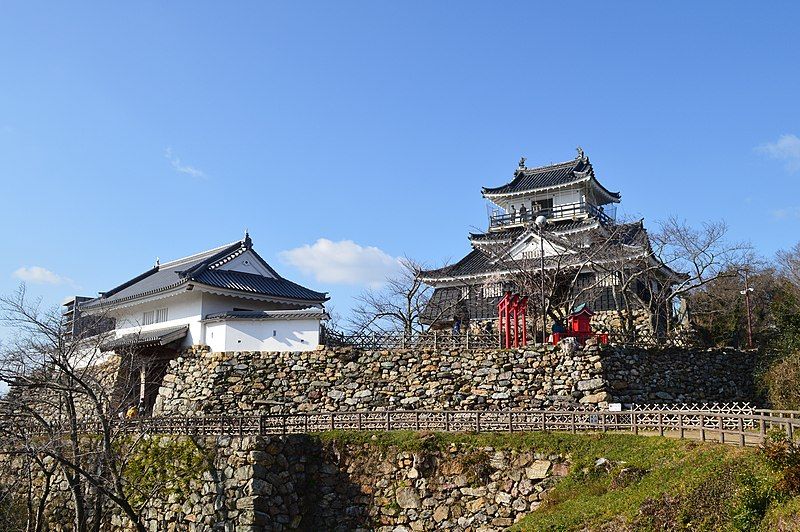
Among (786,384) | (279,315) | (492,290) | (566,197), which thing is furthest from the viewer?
(566,197)

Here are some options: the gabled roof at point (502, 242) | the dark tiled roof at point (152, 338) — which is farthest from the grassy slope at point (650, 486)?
the gabled roof at point (502, 242)

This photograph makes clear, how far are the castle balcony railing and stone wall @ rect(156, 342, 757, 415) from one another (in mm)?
13004

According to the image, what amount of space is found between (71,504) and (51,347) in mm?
6066

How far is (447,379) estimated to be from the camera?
23141 millimetres

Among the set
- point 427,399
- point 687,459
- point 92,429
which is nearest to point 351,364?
point 427,399

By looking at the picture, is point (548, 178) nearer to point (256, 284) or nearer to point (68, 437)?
point (256, 284)

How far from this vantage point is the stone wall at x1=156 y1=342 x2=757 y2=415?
22.2m

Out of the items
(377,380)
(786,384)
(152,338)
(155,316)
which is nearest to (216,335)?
(152,338)

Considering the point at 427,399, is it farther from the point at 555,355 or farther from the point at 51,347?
the point at 51,347

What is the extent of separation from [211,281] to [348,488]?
36.9ft

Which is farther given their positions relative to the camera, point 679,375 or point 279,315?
point 279,315

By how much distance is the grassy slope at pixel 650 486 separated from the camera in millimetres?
11977

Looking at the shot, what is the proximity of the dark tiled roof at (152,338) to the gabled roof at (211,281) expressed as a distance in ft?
5.51

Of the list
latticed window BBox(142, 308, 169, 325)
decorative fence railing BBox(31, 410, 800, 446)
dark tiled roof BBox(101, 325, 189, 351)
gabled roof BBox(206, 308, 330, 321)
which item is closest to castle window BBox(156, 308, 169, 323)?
latticed window BBox(142, 308, 169, 325)
